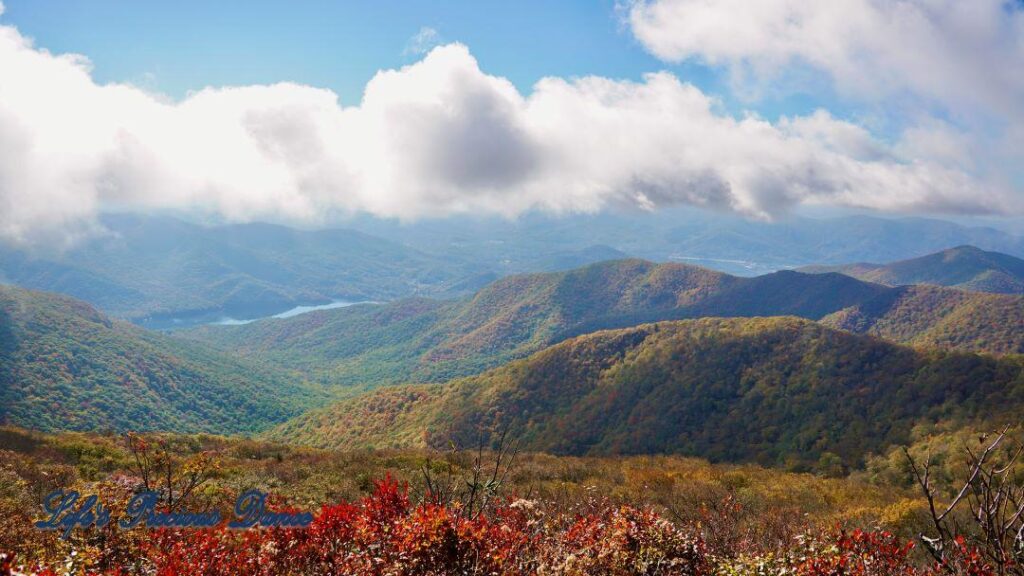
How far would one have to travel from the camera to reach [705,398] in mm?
118562

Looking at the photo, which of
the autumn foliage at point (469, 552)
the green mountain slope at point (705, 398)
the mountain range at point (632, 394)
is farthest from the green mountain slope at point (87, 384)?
the autumn foliage at point (469, 552)

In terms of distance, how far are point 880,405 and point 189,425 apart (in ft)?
631

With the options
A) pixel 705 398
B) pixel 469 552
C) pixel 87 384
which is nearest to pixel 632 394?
pixel 705 398

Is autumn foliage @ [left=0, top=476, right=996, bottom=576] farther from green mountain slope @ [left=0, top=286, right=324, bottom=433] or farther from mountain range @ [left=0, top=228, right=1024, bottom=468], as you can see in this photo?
green mountain slope @ [left=0, top=286, right=324, bottom=433]

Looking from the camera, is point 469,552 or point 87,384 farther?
point 87,384

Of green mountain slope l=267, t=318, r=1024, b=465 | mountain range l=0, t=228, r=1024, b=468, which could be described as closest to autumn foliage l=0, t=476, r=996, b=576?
mountain range l=0, t=228, r=1024, b=468

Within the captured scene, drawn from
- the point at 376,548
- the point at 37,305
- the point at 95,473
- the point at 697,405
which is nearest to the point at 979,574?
the point at 376,548

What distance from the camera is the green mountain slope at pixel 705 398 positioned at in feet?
295

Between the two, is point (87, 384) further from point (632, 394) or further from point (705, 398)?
point (705, 398)

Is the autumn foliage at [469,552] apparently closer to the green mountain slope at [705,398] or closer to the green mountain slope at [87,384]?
the green mountain slope at [705,398]

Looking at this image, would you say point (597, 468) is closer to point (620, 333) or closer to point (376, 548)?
point (376, 548)

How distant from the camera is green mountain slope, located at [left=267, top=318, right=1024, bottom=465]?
89938 millimetres

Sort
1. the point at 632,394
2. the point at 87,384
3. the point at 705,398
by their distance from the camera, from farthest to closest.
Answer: the point at 87,384, the point at 632,394, the point at 705,398

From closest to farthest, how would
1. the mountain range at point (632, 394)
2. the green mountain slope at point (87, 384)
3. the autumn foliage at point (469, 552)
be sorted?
the autumn foliage at point (469, 552) < the mountain range at point (632, 394) < the green mountain slope at point (87, 384)
